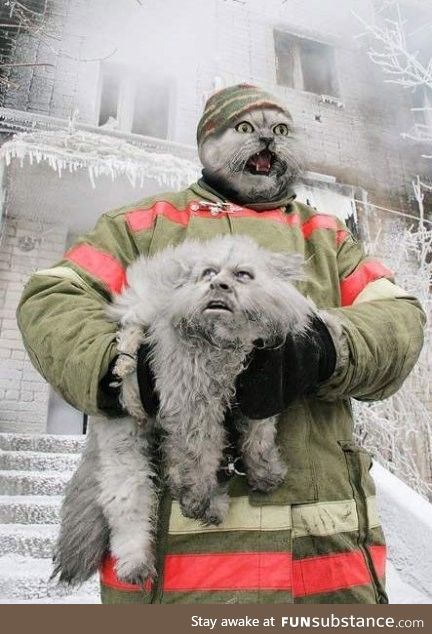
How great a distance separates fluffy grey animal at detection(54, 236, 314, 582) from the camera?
1083mm

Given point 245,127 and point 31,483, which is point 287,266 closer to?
point 245,127

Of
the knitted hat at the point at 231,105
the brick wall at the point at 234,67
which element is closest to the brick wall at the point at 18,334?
the brick wall at the point at 234,67

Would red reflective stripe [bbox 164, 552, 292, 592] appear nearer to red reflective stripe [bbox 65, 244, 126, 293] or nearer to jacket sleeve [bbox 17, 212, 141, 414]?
jacket sleeve [bbox 17, 212, 141, 414]

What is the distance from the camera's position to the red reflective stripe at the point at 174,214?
4.66 feet

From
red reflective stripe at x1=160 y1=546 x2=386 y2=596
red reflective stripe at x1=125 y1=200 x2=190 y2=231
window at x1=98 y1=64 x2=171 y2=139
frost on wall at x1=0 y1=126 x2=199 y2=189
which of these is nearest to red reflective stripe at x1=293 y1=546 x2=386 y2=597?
red reflective stripe at x1=160 y1=546 x2=386 y2=596

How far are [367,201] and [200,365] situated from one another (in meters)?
4.37

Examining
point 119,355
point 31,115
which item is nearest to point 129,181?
point 31,115

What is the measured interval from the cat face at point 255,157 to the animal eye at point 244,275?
0.48 m

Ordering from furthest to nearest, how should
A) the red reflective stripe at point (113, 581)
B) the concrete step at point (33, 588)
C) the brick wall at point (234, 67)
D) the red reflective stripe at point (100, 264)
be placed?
the brick wall at point (234, 67) → the concrete step at point (33, 588) → the red reflective stripe at point (100, 264) → the red reflective stripe at point (113, 581)

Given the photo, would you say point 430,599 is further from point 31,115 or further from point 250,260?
point 31,115

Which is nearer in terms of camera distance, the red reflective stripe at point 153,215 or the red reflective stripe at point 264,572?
the red reflective stripe at point 264,572

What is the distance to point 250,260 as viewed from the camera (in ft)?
3.86

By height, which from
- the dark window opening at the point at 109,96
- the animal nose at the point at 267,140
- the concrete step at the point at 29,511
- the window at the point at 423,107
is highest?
the dark window opening at the point at 109,96

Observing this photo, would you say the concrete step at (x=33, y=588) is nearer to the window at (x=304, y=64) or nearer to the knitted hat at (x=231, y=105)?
the knitted hat at (x=231, y=105)
